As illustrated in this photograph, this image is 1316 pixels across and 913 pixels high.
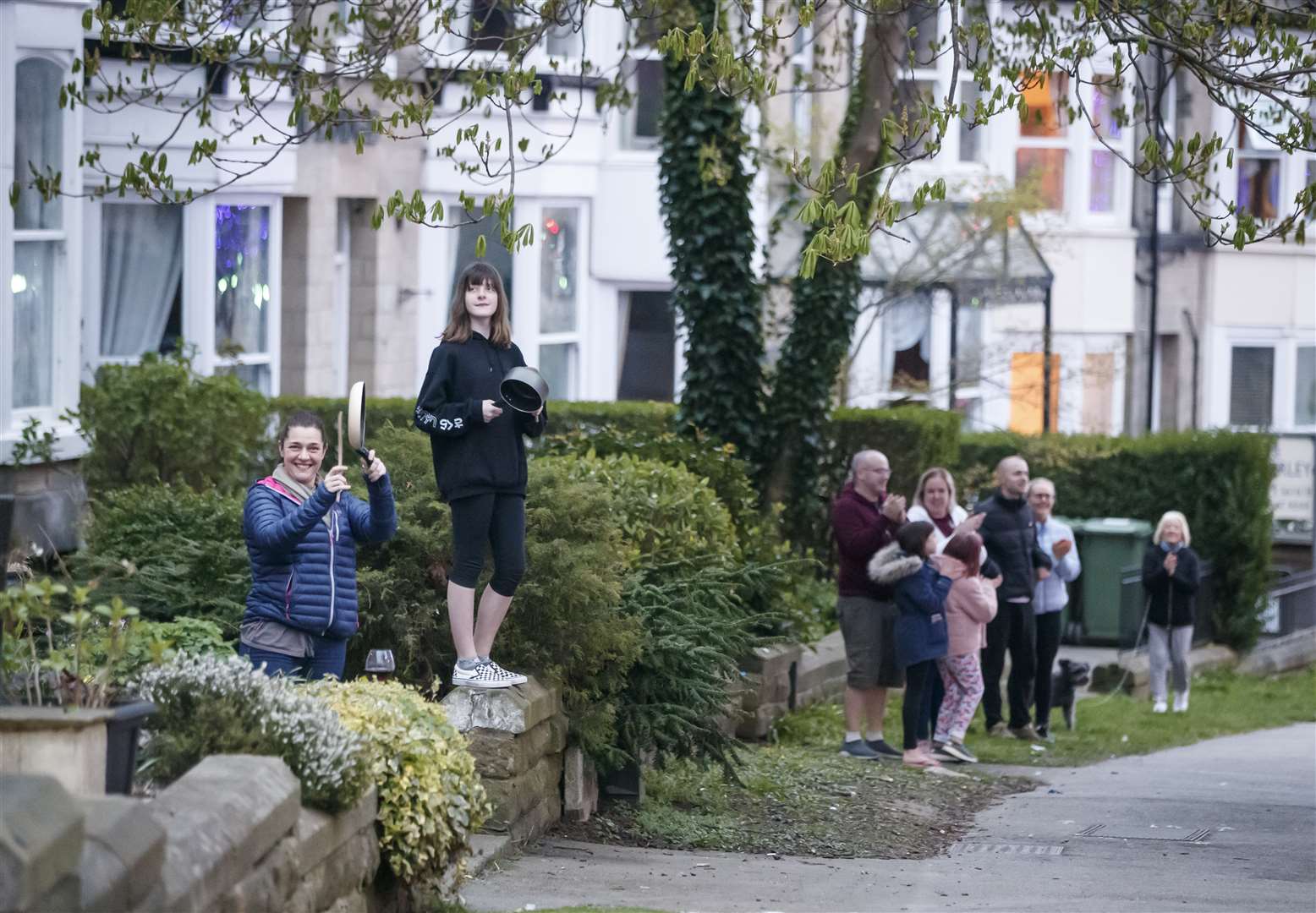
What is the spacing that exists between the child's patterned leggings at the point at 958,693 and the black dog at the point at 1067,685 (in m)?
2.14

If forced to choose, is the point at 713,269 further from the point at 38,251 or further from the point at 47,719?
the point at 47,719

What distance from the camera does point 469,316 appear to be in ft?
27.2

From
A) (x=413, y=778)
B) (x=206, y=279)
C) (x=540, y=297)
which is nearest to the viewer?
(x=413, y=778)

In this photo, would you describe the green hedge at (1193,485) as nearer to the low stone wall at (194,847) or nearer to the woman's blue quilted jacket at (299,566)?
the woman's blue quilted jacket at (299,566)

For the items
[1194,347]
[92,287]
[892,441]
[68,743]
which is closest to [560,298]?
[892,441]

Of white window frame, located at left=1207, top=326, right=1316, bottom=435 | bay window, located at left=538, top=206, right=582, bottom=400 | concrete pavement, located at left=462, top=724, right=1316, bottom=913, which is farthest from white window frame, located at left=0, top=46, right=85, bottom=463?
white window frame, located at left=1207, top=326, right=1316, bottom=435

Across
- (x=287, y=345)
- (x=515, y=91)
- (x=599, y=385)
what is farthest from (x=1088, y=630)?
(x=515, y=91)

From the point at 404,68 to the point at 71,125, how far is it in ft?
19.6

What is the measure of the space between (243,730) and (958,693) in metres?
6.87

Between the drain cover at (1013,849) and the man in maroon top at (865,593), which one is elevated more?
the man in maroon top at (865,593)

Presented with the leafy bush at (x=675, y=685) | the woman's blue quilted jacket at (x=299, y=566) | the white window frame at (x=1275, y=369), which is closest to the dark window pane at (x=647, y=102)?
the white window frame at (x=1275, y=369)

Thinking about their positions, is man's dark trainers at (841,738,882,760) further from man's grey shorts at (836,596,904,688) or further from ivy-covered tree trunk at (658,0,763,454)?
ivy-covered tree trunk at (658,0,763,454)

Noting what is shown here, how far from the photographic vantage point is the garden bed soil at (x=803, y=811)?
8.89m

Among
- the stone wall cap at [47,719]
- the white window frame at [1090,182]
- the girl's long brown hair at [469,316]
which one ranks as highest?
the white window frame at [1090,182]
